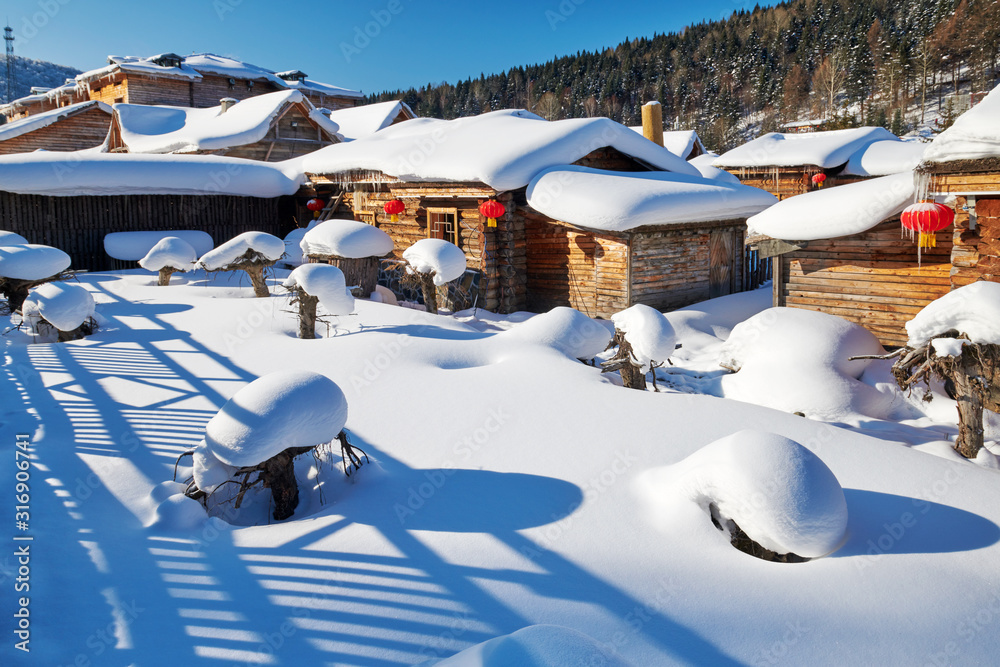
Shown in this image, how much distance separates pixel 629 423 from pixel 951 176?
5898mm

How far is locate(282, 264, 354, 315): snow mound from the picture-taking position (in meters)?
8.48

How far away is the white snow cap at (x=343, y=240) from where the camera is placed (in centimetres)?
1157

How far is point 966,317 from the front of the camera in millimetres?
5949

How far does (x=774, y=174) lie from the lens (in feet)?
81.8

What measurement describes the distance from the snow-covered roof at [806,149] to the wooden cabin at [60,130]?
27.3 meters

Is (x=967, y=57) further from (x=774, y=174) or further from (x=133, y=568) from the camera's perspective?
(x=133, y=568)

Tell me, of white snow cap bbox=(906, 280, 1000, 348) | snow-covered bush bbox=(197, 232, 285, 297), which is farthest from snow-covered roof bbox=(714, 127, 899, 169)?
snow-covered bush bbox=(197, 232, 285, 297)

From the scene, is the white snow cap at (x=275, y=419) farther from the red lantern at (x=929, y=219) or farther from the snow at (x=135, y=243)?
the snow at (x=135, y=243)

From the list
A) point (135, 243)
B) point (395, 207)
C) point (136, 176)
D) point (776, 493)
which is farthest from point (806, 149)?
point (776, 493)

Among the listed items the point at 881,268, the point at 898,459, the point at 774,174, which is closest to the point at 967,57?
the point at 774,174

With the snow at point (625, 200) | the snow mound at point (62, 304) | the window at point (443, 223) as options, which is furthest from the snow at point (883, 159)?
the snow mound at point (62, 304)

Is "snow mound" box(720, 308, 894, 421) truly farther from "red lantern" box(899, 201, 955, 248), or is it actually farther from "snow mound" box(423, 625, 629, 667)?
"snow mound" box(423, 625, 629, 667)

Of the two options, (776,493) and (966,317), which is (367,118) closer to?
(966,317)

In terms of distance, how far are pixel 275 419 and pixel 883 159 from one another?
24.4 metres
